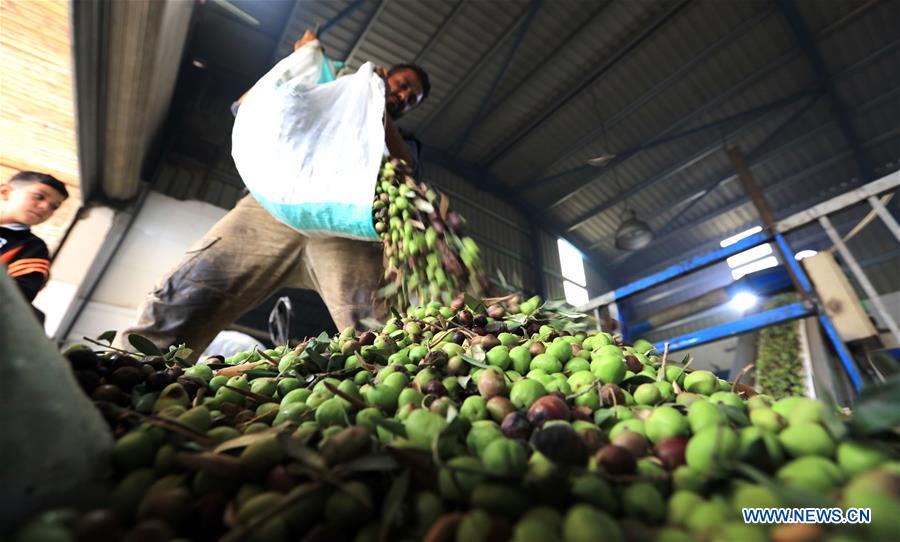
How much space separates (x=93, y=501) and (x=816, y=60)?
10560 millimetres

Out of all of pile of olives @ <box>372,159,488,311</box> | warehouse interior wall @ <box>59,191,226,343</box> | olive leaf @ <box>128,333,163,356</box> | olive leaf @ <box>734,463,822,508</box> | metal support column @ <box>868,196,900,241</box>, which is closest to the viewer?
olive leaf @ <box>734,463,822,508</box>

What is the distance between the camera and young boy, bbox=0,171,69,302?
97.3 inches

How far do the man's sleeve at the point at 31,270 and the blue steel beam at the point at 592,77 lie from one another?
7.91 metres

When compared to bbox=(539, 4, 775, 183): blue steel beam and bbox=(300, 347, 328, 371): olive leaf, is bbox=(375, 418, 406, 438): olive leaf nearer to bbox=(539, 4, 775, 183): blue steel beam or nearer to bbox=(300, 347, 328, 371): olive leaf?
bbox=(300, 347, 328, 371): olive leaf

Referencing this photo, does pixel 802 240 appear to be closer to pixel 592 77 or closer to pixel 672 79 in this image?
pixel 672 79

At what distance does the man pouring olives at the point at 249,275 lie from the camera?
7.38 feet

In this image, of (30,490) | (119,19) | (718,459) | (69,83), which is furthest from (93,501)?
(69,83)

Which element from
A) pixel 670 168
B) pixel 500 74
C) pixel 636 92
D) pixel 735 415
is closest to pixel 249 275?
pixel 735 415

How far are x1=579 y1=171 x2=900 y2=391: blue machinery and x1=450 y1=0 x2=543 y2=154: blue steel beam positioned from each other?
4.86m

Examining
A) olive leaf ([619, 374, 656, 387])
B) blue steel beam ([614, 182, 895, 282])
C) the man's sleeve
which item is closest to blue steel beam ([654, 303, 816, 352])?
olive leaf ([619, 374, 656, 387])

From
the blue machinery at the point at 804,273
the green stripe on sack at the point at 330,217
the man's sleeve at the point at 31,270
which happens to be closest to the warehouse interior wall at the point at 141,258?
the man's sleeve at the point at 31,270

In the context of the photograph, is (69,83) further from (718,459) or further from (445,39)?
(445,39)

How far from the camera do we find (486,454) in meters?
0.65

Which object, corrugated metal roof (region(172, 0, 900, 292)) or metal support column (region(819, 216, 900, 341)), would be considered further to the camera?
corrugated metal roof (region(172, 0, 900, 292))
